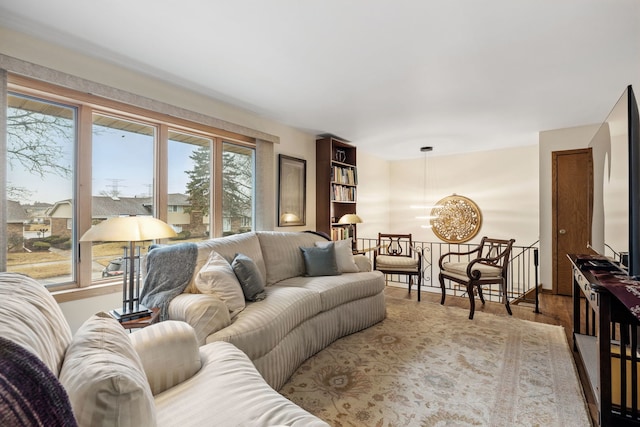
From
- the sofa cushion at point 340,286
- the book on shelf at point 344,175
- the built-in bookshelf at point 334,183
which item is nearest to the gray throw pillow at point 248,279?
the sofa cushion at point 340,286

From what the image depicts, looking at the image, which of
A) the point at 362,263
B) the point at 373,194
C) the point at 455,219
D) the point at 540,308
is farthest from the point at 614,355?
the point at 373,194

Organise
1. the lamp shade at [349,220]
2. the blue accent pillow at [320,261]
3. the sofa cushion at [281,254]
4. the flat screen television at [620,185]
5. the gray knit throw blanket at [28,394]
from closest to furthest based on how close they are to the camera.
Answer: the gray knit throw blanket at [28,394] < the flat screen television at [620,185] < the sofa cushion at [281,254] < the blue accent pillow at [320,261] < the lamp shade at [349,220]

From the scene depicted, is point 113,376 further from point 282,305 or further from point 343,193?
point 343,193

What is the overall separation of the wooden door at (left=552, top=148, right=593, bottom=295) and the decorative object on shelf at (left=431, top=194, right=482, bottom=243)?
4.59 ft

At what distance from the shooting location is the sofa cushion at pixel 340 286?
273 cm

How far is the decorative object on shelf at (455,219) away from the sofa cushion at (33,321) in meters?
6.02

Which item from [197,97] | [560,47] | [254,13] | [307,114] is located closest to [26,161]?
[197,97]

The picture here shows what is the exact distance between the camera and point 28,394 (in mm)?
523

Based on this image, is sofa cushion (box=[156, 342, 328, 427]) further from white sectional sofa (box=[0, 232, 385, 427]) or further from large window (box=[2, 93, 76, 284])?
large window (box=[2, 93, 76, 284])

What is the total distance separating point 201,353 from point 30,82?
219 centimetres

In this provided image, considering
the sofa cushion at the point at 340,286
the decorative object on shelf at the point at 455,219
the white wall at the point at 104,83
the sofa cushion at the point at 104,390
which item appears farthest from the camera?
the decorative object on shelf at the point at 455,219

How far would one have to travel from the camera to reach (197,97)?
312 cm

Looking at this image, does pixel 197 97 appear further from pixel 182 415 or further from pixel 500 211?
pixel 500 211

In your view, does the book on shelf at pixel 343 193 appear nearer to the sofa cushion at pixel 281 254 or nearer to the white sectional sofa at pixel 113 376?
the sofa cushion at pixel 281 254
